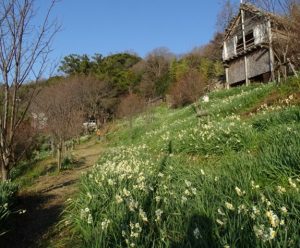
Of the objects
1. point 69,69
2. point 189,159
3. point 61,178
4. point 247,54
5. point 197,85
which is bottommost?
point 61,178

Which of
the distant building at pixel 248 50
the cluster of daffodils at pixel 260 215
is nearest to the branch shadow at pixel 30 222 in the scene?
the cluster of daffodils at pixel 260 215

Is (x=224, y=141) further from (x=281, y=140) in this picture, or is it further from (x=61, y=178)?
(x=61, y=178)

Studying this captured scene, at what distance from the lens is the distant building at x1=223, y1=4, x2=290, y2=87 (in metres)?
26.9

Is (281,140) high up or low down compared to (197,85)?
down

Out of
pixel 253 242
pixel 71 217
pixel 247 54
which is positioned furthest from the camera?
pixel 247 54

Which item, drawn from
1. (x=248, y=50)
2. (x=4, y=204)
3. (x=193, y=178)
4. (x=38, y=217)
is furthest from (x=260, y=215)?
(x=248, y=50)

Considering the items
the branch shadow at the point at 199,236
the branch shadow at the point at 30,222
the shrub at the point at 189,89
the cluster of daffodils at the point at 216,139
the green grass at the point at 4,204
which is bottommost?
the branch shadow at the point at 30,222

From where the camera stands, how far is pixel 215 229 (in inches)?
112

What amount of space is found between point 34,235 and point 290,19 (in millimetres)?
10771

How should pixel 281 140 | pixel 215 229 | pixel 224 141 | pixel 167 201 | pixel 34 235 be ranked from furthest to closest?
pixel 224 141, pixel 34 235, pixel 281 140, pixel 167 201, pixel 215 229

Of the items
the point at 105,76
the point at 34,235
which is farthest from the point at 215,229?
Answer: the point at 105,76

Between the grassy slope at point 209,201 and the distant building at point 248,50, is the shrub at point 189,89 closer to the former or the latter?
the distant building at point 248,50

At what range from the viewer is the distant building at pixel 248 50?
26.9 metres

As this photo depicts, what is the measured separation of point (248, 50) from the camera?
28.6 metres
